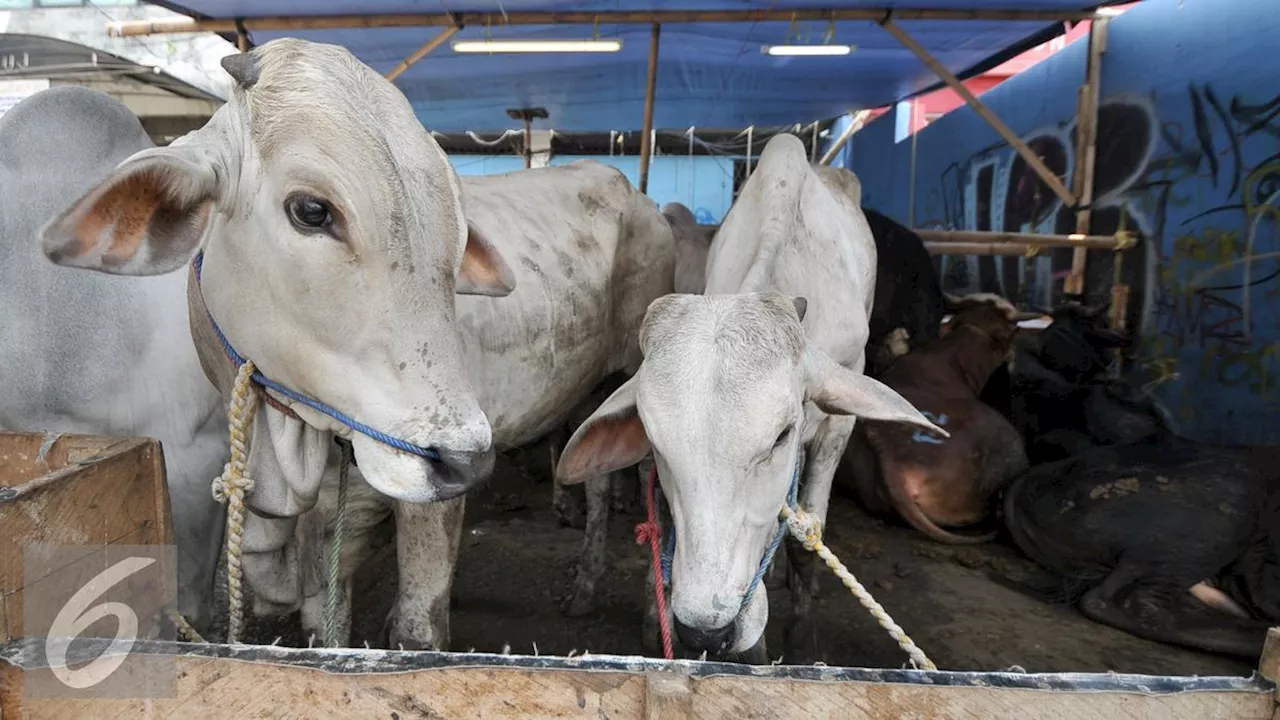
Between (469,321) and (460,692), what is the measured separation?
52.0 inches

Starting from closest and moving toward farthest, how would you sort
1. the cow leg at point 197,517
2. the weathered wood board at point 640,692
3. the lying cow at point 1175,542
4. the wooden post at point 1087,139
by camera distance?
the weathered wood board at point 640,692 < the cow leg at point 197,517 < the lying cow at point 1175,542 < the wooden post at point 1087,139

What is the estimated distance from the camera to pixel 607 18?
16.5 feet

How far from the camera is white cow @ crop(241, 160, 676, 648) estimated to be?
2201mm

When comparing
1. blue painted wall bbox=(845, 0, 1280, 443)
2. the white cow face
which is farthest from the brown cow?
the white cow face

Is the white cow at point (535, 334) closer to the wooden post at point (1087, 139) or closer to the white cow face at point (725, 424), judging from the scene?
the white cow face at point (725, 424)

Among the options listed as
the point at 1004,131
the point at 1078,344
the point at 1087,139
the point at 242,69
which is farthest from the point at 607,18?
the point at 242,69

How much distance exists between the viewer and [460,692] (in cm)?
111

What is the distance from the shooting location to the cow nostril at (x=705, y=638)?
5.47 ft

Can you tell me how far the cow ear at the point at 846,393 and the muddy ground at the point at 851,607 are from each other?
1554 millimetres

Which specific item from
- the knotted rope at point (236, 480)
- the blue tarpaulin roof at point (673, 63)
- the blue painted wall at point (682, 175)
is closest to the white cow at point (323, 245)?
the knotted rope at point (236, 480)

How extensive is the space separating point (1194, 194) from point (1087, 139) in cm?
90

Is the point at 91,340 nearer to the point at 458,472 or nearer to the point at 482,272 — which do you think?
the point at 482,272

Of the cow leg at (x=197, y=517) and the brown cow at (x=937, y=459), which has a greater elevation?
the cow leg at (x=197, y=517)

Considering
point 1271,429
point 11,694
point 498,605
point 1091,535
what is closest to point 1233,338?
point 1271,429
